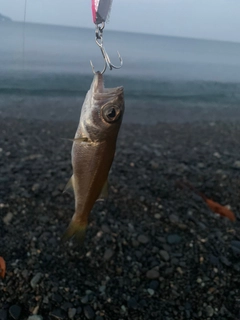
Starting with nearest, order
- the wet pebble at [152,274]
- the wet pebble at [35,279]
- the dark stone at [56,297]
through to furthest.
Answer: the dark stone at [56,297] → the wet pebble at [35,279] → the wet pebble at [152,274]

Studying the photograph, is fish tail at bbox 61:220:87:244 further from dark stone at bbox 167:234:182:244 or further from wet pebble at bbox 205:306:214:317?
dark stone at bbox 167:234:182:244

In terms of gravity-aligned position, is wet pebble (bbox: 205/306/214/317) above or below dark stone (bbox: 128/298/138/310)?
above

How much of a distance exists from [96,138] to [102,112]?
0.18 meters

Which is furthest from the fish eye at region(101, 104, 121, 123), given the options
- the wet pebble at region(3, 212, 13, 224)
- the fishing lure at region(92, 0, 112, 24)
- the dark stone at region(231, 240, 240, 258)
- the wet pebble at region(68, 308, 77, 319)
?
the dark stone at region(231, 240, 240, 258)

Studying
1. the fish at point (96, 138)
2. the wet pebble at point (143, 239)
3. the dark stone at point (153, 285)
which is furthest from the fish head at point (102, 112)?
the wet pebble at point (143, 239)

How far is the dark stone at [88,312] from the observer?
4.05 metres

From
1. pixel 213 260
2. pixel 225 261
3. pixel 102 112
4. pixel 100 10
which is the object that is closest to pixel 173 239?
pixel 213 260

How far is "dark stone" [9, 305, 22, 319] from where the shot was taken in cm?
396

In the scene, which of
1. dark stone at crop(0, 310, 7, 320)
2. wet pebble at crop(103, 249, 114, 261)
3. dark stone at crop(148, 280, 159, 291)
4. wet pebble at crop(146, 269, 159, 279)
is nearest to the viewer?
dark stone at crop(0, 310, 7, 320)

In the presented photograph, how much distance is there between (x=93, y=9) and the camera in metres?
2.97

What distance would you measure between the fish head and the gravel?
230cm

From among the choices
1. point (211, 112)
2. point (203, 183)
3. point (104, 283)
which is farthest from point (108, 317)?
point (211, 112)

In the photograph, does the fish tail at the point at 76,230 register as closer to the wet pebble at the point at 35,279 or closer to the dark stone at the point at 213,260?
the wet pebble at the point at 35,279

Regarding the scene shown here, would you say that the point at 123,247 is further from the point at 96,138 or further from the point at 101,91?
the point at 101,91
